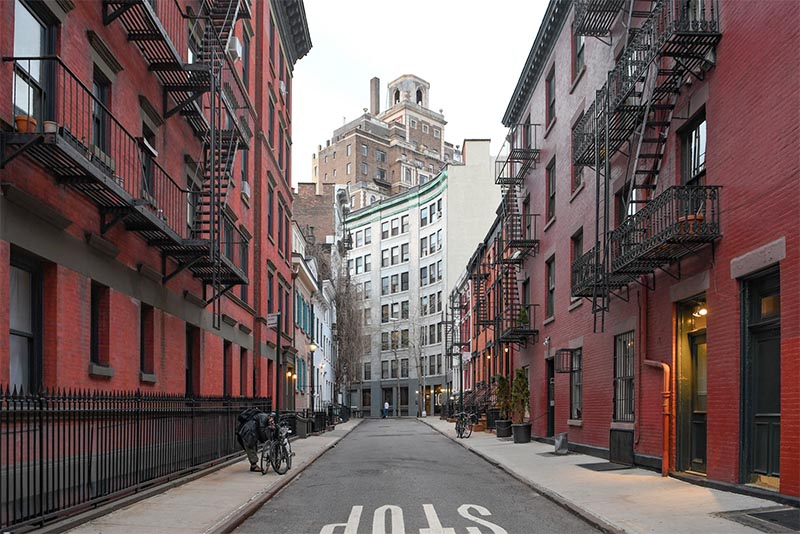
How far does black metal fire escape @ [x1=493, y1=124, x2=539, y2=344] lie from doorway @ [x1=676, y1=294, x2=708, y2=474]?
13542mm

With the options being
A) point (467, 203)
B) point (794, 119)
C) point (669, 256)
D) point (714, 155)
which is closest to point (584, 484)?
point (669, 256)

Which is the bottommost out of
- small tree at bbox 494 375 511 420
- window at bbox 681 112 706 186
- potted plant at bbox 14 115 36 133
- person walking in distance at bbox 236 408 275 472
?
small tree at bbox 494 375 511 420

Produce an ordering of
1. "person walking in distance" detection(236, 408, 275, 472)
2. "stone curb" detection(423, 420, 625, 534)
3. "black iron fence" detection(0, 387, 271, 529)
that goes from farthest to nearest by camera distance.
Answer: "person walking in distance" detection(236, 408, 275, 472) → "stone curb" detection(423, 420, 625, 534) → "black iron fence" detection(0, 387, 271, 529)

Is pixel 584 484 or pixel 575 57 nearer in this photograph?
pixel 584 484

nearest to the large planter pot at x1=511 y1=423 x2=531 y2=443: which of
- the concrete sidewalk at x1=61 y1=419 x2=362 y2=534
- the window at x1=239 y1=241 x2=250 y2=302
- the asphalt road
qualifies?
the asphalt road

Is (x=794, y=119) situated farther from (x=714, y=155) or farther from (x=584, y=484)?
(x=584, y=484)

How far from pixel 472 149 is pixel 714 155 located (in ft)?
217

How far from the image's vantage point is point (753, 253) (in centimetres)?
1112

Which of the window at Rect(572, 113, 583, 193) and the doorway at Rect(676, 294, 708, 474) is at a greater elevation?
the window at Rect(572, 113, 583, 193)

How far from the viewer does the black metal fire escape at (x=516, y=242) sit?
28.7m

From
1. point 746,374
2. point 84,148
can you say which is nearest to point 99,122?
point 84,148

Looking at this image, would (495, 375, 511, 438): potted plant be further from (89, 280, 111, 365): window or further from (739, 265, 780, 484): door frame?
(89, 280, 111, 365): window

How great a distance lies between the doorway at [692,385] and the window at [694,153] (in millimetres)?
2146

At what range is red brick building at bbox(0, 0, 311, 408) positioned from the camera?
952cm
